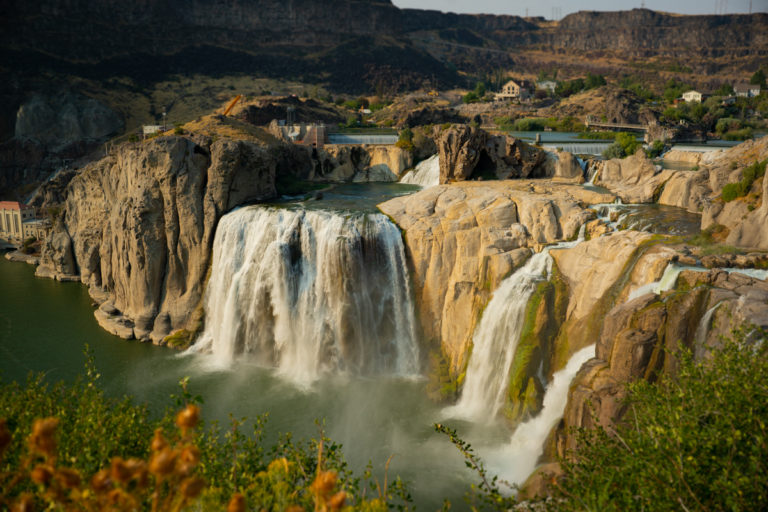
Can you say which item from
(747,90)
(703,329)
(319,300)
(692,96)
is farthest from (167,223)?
(747,90)

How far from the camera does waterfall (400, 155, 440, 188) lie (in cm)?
4900

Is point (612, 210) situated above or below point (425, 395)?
above

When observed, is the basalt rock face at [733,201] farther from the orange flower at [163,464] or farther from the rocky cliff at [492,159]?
the orange flower at [163,464]

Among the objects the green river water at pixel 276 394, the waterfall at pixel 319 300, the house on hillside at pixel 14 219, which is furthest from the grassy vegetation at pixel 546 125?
the green river water at pixel 276 394

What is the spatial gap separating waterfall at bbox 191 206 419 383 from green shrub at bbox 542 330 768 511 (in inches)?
741

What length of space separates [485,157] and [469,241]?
58.7 feet

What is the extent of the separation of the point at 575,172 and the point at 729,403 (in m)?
34.1

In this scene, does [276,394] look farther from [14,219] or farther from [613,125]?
[613,125]

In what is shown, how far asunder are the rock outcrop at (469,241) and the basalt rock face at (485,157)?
1071 centimetres

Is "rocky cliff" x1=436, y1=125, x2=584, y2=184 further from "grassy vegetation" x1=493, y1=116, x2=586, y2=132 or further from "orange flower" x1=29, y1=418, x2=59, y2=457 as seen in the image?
"grassy vegetation" x1=493, y1=116, x2=586, y2=132

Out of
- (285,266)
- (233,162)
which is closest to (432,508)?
(285,266)

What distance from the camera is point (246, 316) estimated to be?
30.4 metres

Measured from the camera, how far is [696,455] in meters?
8.91

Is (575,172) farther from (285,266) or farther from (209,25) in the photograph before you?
(209,25)
